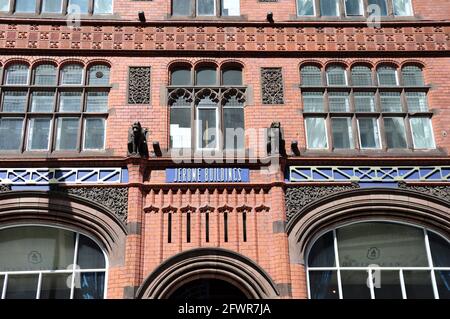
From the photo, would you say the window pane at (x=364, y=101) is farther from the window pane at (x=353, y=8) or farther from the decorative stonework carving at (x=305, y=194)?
the window pane at (x=353, y=8)

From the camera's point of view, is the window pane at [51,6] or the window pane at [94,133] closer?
the window pane at [94,133]

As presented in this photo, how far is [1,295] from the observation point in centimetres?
1162

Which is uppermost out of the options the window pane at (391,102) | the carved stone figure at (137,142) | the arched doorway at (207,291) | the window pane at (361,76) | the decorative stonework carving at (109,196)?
the window pane at (361,76)

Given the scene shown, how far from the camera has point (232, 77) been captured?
13688 mm

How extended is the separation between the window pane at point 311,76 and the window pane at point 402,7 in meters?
2.75

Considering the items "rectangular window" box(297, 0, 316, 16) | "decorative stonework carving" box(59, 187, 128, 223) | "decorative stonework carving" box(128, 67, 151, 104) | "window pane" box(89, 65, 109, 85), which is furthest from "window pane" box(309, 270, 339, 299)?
"rectangular window" box(297, 0, 316, 16)

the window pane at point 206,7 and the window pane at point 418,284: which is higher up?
the window pane at point 206,7

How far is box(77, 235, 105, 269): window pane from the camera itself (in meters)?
11.8

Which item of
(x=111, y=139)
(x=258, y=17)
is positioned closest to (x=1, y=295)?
(x=111, y=139)

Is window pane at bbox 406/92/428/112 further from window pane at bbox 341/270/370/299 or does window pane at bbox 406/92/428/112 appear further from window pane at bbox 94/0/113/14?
window pane at bbox 94/0/113/14

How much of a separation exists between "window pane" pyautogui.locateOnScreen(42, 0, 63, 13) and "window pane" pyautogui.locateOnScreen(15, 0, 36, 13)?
9.4 inches

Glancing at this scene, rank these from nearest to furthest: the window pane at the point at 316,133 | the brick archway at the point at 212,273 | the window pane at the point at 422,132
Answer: the brick archway at the point at 212,273 → the window pane at the point at 316,133 → the window pane at the point at 422,132

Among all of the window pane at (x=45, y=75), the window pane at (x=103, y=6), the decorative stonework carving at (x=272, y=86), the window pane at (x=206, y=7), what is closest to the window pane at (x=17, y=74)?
the window pane at (x=45, y=75)

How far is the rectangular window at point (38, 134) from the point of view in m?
12.7
